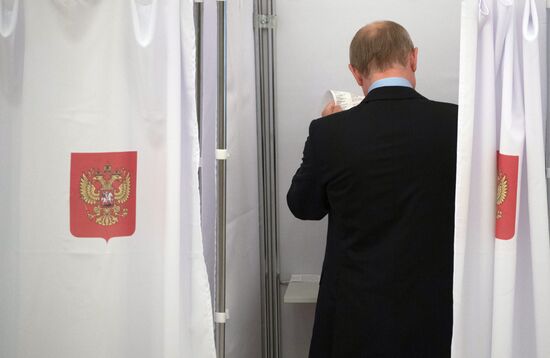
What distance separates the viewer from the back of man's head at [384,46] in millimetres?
1648

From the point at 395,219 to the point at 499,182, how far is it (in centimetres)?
32

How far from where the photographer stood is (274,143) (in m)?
2.45

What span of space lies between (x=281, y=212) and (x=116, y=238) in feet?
3.53

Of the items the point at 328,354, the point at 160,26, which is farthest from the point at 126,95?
the point at 328,354

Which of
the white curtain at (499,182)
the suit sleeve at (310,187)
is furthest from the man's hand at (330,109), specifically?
the white curtain at (499,182)

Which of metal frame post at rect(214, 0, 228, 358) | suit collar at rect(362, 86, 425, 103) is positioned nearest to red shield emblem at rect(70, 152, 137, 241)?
metal frame post at rect(214, 0, 228, 358)

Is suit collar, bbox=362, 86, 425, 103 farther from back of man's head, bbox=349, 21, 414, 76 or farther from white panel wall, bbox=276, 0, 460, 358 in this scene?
white panel wall, bbox=276, 0, 460, 358

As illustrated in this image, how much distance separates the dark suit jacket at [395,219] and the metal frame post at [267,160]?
79 centimetres

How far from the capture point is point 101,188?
5.06 feet

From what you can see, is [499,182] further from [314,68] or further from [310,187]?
[314,68]

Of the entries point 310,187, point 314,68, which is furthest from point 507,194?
point 314,68

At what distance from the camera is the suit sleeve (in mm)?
1676

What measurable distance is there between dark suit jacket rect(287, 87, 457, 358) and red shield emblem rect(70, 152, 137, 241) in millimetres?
543

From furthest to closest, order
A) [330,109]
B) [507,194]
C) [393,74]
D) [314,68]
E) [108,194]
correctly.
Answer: [314,68] → [330,109] → [393,74] → [108,194] → [507,194]
